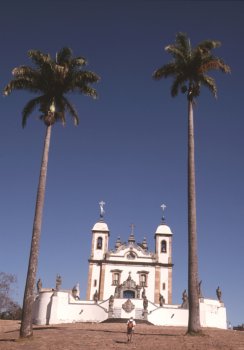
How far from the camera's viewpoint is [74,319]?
136 ft

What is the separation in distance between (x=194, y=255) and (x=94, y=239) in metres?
40.8

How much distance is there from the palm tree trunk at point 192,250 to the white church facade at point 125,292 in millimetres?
22533

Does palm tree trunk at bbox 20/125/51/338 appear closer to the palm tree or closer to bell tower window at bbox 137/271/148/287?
the palm tree

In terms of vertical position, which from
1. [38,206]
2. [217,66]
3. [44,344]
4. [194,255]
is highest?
[217,66]

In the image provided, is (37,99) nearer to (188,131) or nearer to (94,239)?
(188,131)

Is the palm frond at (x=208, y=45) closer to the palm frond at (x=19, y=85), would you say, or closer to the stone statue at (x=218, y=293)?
the palm frond at (x=19, y=85)

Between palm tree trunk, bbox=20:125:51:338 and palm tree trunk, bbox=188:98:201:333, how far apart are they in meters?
6.99

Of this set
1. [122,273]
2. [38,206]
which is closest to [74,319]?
[122,273]

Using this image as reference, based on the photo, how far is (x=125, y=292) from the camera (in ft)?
176

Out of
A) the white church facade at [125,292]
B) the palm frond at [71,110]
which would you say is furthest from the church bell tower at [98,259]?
the palm frond at [71,110]

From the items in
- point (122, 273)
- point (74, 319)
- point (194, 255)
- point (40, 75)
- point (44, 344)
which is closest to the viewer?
point (44, 344)

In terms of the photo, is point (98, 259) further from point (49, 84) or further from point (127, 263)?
point (49, 84)

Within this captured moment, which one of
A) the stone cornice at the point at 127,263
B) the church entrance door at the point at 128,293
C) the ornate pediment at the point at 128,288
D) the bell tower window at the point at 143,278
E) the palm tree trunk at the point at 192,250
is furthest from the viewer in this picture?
the stone cornice at the point at 127,263

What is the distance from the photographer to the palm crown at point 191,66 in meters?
Result: 21.6
